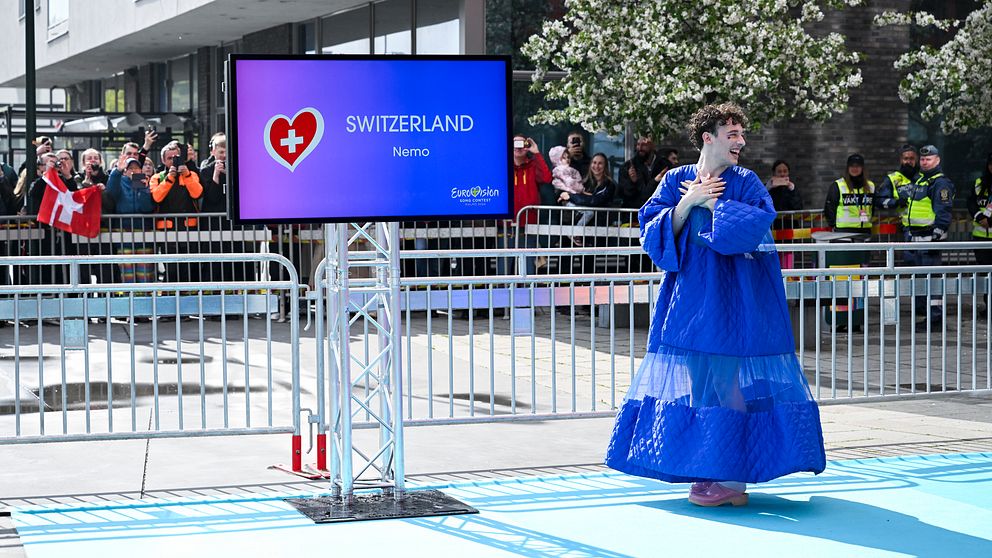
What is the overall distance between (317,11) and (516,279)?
14.8 meters

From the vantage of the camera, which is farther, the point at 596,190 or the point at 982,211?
the point at 596,190

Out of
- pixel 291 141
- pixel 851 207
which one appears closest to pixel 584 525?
pixel 291 141

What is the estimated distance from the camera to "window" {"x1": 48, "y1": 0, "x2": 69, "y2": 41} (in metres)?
32.9

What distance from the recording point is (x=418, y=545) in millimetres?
6754

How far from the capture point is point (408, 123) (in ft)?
24.0

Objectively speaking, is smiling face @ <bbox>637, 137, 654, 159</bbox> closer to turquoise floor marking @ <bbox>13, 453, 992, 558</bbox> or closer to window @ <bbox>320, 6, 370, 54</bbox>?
window @ <bbox>320, 6, 370, 54</bbox>

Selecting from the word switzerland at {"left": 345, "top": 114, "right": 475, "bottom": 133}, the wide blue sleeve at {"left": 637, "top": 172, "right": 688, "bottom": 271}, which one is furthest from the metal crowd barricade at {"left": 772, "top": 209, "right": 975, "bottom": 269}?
the word switzerland at {"left": 345, "top": 114, "right": 475, "bottom": 133}

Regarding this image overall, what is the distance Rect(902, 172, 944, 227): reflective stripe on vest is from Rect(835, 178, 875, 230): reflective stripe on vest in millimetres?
511

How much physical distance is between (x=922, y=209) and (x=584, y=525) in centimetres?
1111

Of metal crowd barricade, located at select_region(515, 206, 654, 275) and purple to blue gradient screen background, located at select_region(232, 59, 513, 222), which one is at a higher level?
purple to blue gradient screen background, located at select_region(232, 59, 513, 222)

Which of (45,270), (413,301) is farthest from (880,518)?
(45,270)

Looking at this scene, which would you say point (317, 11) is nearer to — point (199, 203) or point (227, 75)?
point (199, 203)

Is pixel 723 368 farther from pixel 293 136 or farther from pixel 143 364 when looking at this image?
pixel 143 364

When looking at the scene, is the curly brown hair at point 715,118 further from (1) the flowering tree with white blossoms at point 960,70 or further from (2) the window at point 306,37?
(2) the window at point 306,37
